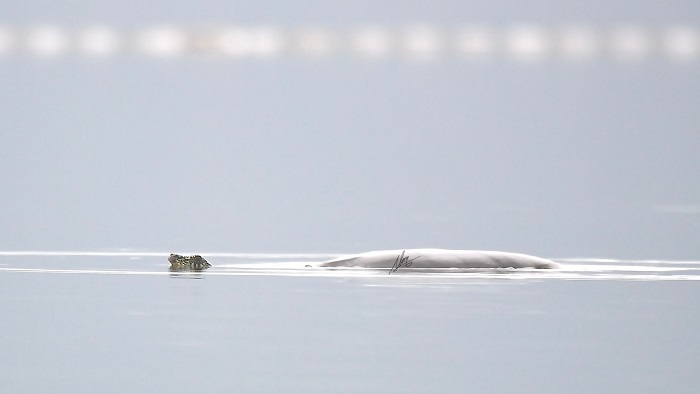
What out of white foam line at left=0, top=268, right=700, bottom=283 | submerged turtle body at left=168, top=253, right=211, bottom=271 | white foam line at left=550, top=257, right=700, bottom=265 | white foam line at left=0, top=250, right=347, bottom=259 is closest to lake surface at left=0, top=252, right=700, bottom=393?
white foam line at left=0, top=268, right=700, bottom=283

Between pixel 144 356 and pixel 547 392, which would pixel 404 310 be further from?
pixel 547 392

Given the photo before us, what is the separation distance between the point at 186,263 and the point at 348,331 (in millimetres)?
5240

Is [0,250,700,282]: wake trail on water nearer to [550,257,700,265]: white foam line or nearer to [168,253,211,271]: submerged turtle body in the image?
[550,257,700,265]: white foam line

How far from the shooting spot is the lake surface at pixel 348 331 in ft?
23.1

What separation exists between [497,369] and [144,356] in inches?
73.0

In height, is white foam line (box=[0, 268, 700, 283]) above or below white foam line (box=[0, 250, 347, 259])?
below

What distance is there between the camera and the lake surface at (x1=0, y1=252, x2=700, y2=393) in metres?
7.05

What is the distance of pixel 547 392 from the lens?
6.68 meters

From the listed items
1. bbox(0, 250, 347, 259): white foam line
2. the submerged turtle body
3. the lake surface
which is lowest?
the lake surface

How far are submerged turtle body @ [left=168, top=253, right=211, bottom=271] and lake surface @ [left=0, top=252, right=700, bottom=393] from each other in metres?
0.47

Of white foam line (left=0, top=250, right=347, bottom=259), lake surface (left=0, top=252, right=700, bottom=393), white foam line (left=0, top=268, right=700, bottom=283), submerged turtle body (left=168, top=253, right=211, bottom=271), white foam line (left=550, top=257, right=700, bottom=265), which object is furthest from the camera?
white foam line (left=0, top=250, right=347, bottom=259)

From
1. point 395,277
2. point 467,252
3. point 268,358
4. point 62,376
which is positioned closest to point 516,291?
point 395,277

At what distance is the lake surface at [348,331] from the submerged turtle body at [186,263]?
47 cm

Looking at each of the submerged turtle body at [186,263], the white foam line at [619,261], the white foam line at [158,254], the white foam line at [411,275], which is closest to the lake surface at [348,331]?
the white foam line at [411,275]
